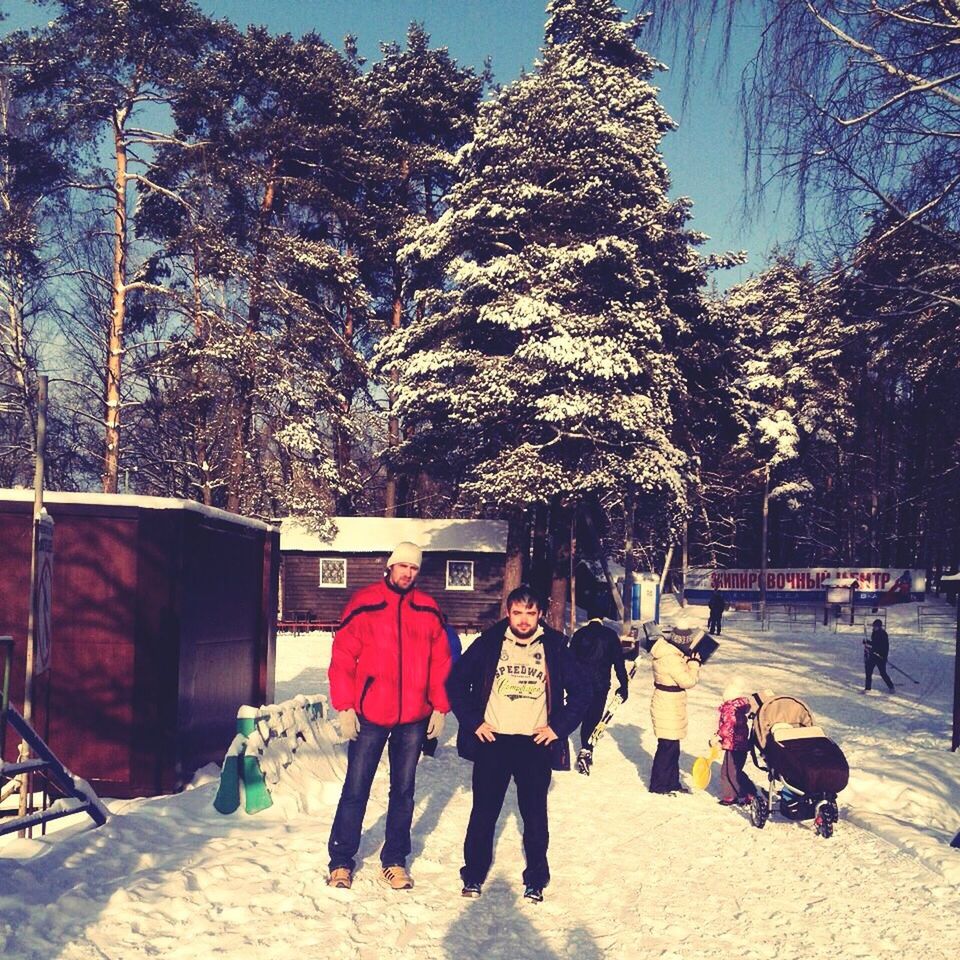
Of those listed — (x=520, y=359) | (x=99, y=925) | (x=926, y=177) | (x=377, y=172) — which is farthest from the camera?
(x=377, y=172)

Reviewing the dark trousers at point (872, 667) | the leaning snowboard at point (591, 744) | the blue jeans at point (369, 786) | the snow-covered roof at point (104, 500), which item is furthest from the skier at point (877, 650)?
the blue jeans at point (369, 786)

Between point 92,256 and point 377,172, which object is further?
point 377,172

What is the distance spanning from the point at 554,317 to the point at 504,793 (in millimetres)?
19912

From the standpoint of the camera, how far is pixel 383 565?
35469 mm

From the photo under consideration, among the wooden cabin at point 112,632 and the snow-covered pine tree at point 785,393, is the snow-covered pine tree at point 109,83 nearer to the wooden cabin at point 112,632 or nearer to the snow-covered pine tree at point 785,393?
the wooden cabin at point 112,632

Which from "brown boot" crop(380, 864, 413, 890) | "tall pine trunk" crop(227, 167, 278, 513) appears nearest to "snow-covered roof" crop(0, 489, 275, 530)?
"brown boot" crop(380, 864, 413, 890)

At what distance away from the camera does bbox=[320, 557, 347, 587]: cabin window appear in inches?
1419

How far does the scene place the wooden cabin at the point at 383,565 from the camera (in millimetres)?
34656

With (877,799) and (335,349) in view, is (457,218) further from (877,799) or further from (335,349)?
(877,799)

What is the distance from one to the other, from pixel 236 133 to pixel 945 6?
2357cm

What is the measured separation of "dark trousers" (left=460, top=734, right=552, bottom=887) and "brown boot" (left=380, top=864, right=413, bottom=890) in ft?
1.08

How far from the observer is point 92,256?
28047mm

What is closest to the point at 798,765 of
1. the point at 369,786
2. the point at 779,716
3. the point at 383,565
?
the point at 779,716

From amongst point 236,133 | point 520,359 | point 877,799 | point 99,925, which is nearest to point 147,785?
point 99,925
